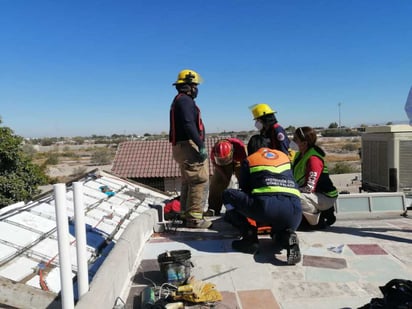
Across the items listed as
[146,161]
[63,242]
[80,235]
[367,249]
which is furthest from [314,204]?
[146,161]

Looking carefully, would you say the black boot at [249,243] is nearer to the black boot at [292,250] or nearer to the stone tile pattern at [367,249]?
the black boot at [292,250]

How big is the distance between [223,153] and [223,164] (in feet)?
0.64

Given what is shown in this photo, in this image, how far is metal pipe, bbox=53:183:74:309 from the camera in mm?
1892

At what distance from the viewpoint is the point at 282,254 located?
150 inches

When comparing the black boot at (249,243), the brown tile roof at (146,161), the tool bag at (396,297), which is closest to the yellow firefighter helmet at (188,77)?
the black boot at (249,243)

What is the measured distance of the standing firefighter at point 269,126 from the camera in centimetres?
499

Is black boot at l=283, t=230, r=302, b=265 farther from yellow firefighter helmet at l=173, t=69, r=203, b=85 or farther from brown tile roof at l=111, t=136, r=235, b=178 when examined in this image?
brown tile roof at l=111, t=136, r=235, b=178

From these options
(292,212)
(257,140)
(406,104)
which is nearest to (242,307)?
(292,212)

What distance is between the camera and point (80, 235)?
2.18m

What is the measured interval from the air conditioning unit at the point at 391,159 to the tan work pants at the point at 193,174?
15.4 ft

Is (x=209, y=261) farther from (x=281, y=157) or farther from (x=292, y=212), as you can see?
(x=281, y=157)

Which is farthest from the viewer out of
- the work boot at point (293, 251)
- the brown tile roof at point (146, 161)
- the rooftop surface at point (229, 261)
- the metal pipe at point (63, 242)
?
the brown tile roof at point (146, 161)

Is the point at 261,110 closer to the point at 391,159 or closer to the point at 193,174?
the point at 193,174

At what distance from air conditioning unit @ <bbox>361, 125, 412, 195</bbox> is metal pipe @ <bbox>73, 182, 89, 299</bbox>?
687 cm
